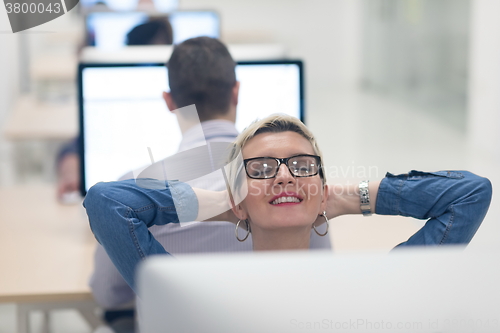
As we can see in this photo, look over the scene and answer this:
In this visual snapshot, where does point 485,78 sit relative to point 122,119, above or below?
below

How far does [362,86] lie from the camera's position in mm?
8445

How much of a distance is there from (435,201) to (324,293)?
671mm

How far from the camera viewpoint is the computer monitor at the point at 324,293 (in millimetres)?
528

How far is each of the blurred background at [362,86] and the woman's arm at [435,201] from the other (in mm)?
518

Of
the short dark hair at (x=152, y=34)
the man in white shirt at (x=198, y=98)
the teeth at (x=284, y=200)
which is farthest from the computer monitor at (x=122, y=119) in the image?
the short dark hair at (x=152, y=34)

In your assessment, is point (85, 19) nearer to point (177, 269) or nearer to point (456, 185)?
point (456, 185)

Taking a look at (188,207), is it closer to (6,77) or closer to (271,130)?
(271,130)

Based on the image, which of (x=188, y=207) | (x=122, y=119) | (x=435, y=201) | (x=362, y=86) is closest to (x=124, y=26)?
(x=122, y=119)

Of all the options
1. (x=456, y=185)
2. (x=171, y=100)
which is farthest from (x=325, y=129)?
(x=456, y=185)

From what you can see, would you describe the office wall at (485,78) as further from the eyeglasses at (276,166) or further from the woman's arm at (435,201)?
the eyeglasses at (276,166)

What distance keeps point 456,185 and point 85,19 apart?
2.95m

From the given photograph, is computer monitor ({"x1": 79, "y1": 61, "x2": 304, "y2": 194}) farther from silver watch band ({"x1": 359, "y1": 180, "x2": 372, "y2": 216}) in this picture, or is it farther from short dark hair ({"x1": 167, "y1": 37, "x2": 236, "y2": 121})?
silver watch band ({"x1": 359, "y1": 180, "x2": 372, "y2": 216})

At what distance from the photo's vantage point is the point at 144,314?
1.78 feet

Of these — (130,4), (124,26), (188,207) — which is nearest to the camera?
(188,207)
